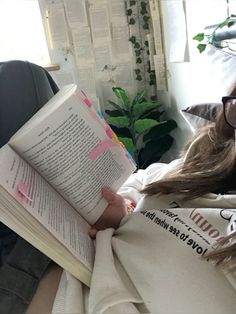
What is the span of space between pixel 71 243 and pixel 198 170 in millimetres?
331

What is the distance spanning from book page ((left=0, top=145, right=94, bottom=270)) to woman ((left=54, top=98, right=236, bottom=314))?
0.11ft

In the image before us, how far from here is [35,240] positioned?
411mm

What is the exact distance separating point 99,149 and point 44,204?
164 mm

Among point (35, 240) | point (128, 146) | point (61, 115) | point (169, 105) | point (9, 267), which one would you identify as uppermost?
point (61, 115)

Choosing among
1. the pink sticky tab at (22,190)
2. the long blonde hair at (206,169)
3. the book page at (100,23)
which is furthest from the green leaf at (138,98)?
the pink sticky tab at (22,190)

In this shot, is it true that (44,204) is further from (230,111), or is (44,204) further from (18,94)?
(230,111)

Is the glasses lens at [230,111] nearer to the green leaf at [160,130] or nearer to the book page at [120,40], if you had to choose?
the green leaf at [160,130]

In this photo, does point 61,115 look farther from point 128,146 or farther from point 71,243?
point 128,146

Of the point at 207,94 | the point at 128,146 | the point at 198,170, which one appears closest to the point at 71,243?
the point at 198,170

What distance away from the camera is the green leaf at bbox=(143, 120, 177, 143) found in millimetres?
1715

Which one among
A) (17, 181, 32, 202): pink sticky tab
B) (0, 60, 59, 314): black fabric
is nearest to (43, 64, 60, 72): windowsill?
(0, 60, 59, 314): black fabric

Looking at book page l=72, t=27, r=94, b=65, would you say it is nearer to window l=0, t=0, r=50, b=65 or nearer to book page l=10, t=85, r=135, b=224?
window l=0, t=0, r=50, b=65

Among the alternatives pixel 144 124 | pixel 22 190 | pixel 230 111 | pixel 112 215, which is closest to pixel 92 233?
pixel 112 215

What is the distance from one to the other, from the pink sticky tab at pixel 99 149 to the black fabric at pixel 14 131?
0.14 m
